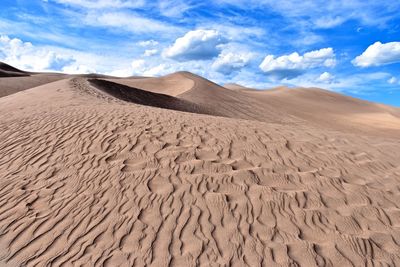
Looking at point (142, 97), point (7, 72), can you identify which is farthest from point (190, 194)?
point (7, 72)

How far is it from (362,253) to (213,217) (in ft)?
6.77

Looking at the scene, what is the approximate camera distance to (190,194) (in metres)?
5.70

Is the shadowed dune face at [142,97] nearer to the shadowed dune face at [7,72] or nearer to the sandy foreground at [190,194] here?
the sandy foreground at [190,194]

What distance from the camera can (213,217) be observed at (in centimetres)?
513

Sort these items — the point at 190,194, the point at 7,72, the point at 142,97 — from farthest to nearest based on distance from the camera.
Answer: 1. the point at 7,72
2. the point at 142,97
3. the point at 190,194

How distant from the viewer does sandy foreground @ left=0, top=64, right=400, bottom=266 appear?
4496 millimetres

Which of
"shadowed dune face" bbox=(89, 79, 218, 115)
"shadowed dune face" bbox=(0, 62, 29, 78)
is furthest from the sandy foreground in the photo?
"shadowed dune face" bbox=(0, 62, 29, 78)

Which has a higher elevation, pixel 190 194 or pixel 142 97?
pixel 190 194

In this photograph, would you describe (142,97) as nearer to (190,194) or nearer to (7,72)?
(190,194)

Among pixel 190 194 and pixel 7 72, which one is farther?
pixel 7 72

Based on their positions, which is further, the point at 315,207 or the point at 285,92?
the point at 285,92

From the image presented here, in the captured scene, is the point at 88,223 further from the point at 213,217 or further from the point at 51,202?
the point at 213,217

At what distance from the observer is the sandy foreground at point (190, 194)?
14.8 feet

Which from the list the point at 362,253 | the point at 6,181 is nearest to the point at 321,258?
the point at 362,253
